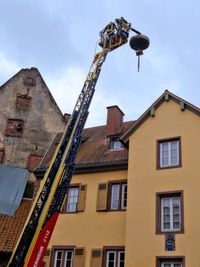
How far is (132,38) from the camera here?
661 inches

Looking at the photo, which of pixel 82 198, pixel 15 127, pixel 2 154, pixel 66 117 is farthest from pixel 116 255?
pixel 66 117

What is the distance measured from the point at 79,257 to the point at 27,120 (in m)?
13.1

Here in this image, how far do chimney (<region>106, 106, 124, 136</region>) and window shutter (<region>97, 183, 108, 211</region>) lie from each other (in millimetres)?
4032

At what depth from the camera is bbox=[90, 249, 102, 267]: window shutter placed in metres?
17.8

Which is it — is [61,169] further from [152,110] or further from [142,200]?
[152,110]

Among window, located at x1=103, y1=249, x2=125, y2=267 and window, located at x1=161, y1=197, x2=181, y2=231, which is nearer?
window, located at x1=161, y1=197, x2=181, y2=231

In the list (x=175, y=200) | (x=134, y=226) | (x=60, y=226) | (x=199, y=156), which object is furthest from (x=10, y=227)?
(x=199, y=156)

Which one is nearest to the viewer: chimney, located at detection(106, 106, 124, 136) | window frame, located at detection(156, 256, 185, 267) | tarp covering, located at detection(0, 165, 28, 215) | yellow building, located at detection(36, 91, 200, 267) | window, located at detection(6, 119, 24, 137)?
window frame, located at detection(156, 256, 185, 267)

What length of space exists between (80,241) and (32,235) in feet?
22.4

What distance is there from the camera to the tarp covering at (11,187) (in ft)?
73.9

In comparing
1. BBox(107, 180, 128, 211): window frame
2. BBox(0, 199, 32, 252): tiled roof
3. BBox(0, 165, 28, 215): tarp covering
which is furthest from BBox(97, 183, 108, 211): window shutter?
BBox(0, 165, 28, 215): tarp covering

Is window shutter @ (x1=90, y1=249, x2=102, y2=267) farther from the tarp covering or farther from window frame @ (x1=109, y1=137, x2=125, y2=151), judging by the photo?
the tarp covering

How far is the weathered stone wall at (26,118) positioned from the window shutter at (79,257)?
9.92 meters

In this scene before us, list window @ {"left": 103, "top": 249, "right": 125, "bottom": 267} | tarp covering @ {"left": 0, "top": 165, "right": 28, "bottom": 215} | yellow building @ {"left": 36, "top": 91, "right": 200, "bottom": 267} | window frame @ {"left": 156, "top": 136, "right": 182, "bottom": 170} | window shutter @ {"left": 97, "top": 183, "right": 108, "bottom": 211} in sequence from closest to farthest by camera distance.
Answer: yellow building @ {"left": 36, "top": 91, "right": 200, "bottom": 267} → window frame @ {"left": 156, "top": 136, "right": 182, "bottom": 170} → window @ {"left": 103, "top": 249, "right": 125, "bottom": 267} → window shutter @ {"left": 97, "top": 183, "right": 108, "bottom": 211} → tarp covering @ {"left": 0, "top": 165, "right": 28, "bottom": 215}
